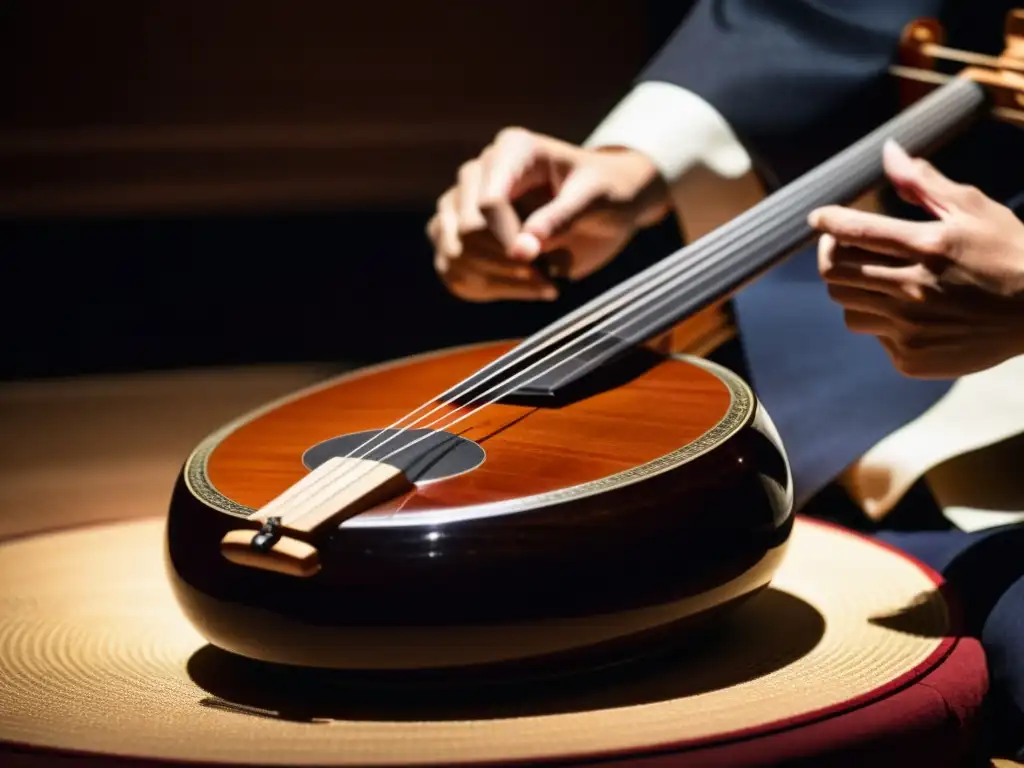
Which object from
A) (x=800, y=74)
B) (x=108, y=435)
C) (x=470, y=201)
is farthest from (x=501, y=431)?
(x=108, y=435)

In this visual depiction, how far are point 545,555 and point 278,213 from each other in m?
2.15

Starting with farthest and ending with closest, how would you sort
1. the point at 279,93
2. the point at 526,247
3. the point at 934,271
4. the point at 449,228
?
the point at 279,93, the point at 449,228, the point at 526,247, the point at 934,271

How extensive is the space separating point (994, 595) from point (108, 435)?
1.53 metres

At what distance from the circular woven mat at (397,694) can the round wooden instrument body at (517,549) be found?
3cm

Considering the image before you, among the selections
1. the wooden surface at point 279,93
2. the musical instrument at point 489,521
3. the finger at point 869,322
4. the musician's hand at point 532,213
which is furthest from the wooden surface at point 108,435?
the finger at point 869,322

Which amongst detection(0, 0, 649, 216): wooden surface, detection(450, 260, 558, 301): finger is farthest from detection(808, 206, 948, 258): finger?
detection(0, 0, 649, 216): wooden surface

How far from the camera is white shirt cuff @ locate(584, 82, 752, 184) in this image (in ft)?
4.26

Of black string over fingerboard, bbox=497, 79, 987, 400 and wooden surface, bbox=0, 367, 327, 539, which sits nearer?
black string over fingerboard, bbox=497, 79, 987, 400

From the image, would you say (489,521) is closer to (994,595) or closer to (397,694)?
(397,694)

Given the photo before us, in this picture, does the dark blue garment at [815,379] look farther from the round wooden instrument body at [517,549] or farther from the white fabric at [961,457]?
the round wooden instrument body at [517,549]

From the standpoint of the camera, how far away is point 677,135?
1.30 m

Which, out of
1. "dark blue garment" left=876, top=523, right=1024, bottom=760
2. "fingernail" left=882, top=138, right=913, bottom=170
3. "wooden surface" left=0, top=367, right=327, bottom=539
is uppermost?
"fingernail" left=882, top=138, right=913, bottom=170

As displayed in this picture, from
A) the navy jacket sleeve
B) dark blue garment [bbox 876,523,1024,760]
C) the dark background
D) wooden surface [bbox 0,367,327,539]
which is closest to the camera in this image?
dark blue garment [bbox 876,523,1024,760]

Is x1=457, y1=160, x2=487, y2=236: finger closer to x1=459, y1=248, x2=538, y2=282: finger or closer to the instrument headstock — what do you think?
Result: x1=459, y1=248, x2=538, y2=282: finger
